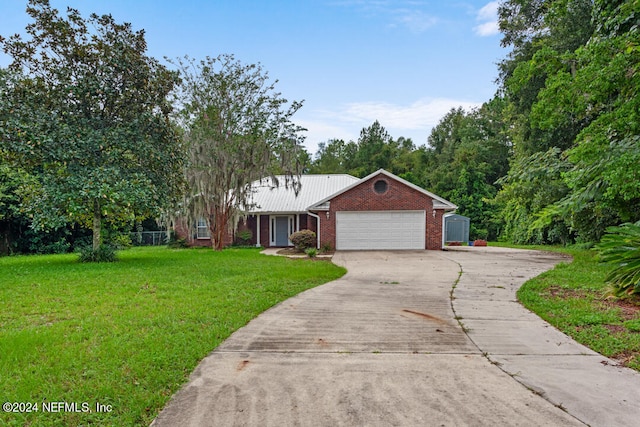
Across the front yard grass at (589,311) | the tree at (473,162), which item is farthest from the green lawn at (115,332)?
the tree at (473,162)

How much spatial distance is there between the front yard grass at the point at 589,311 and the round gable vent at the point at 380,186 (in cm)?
927

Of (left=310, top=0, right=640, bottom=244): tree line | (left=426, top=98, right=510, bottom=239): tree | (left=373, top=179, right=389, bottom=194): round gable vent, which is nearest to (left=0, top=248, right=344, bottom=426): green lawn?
(left=310, top=0, right=640, bottom=244): tree line

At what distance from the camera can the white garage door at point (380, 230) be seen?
17.8 m

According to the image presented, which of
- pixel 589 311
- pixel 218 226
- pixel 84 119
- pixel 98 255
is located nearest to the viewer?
pixel 589 311

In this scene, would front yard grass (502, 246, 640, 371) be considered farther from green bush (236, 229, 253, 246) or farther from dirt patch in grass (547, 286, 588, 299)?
green bush (236, 229, 253, 246)

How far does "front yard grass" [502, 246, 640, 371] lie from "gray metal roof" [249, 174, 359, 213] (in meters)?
14.1

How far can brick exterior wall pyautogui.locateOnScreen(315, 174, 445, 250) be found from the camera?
1780cm

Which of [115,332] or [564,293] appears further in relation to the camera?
[564,293]

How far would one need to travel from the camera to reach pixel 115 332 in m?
4.68

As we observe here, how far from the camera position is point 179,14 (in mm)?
13234

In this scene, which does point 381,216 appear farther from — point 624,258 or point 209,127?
point 624,258

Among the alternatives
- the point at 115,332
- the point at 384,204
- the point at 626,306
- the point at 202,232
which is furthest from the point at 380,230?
the point at 115,332

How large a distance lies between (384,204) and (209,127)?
28.0 feet

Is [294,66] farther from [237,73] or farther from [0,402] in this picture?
[0,402]
